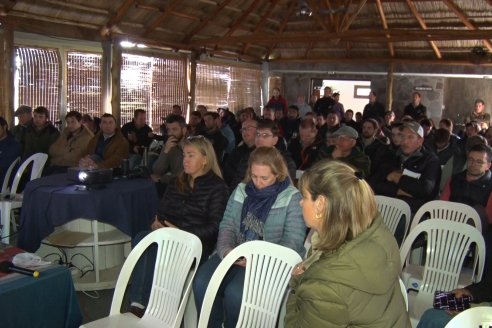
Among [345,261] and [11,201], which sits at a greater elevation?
[345,261]

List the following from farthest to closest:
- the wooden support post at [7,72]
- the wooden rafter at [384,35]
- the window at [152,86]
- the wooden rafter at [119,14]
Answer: the window at [152,86] → the wooden rafter at [384,35] → the wooden rafter at [119,14] → the wooden support post at [7,72]

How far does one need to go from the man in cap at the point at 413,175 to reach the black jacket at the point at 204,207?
1.66m

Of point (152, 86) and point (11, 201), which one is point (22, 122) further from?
point (152, 86)

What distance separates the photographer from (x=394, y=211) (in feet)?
11.6

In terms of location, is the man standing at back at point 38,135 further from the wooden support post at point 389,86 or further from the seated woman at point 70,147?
the wooden support post at point 389,86

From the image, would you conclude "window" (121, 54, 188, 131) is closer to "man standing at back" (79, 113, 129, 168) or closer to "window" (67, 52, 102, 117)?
"window" (67, 52, 102, 117)

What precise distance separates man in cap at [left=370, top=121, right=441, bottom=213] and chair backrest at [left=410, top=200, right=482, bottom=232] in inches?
16.4

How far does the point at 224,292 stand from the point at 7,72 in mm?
5927

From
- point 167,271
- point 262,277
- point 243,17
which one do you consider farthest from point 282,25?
point 262,277

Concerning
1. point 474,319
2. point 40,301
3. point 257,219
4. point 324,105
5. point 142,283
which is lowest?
point 142,283

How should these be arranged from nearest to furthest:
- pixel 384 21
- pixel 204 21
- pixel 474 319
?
1. pixel 474 319
2. pixel 204 21
3. pixel 384 21

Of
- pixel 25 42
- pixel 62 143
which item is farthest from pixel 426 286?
pixel 25 42

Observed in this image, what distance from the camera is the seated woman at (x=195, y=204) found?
9.97ft

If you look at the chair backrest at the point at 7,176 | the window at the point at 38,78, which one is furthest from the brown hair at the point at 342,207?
the window at the point at 38,78
